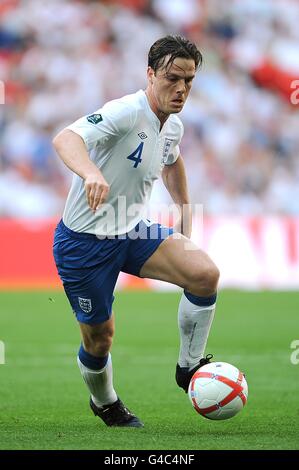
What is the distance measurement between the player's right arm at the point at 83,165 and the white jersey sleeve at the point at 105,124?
9 cm

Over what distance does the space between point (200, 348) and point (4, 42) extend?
553 inches

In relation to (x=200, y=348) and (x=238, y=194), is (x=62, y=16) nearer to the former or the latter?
(x=238, y=194)

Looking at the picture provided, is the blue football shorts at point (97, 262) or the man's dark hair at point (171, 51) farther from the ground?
the man's dark hair at point (171, 51)

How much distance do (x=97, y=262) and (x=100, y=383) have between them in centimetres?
87

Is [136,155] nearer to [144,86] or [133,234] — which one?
[133,234]

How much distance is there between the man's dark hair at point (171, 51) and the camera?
19.7 ft

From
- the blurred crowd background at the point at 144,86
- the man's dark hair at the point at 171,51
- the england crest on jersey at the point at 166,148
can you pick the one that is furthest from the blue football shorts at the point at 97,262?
the blurred crowd background at the point at 144,86

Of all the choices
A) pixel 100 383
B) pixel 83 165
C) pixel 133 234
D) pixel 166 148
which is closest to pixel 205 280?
pixel 133 234

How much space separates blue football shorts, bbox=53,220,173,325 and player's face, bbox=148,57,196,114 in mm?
787

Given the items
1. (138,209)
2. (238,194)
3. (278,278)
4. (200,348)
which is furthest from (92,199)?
(238,194)

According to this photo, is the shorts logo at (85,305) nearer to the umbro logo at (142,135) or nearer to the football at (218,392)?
the football at (218,392)

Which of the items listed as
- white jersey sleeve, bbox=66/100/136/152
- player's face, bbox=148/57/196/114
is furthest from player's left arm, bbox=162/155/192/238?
white jersey sleeve, bbox=66/100/136/152

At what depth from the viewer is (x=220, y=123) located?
19.9 meters

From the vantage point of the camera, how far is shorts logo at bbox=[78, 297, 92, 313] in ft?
20.1
